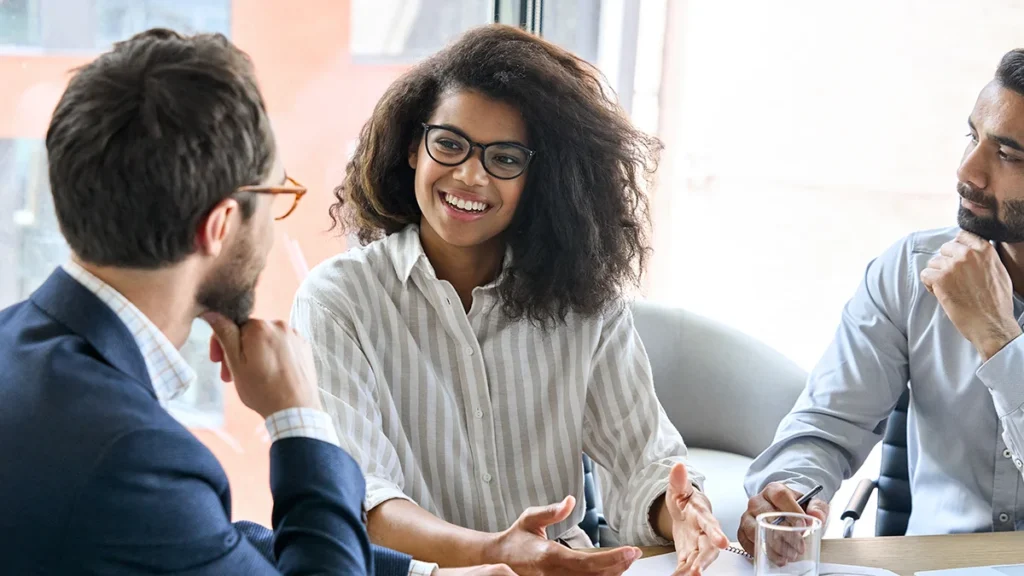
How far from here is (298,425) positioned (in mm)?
1222

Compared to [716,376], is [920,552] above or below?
above

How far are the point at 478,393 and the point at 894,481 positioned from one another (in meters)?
1.00

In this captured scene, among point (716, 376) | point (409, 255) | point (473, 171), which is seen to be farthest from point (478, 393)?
point (716, 376)

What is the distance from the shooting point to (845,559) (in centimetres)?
164

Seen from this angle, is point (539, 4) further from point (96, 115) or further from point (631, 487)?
point (96, 115)

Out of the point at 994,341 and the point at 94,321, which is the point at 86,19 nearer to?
the point at 94,321

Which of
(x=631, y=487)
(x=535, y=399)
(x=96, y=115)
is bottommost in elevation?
(x=631, y=487)

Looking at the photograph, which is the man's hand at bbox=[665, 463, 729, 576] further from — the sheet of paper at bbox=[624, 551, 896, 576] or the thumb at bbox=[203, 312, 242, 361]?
the thumb at bbox=[203, 312, 242, 361]

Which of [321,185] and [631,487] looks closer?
[631,487]

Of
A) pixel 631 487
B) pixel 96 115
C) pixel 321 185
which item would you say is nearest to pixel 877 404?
pixel 631 487

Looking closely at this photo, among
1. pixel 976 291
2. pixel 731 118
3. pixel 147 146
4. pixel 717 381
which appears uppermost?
pixel 147 146

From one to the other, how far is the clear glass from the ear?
779mm

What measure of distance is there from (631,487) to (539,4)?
2048 millimetres

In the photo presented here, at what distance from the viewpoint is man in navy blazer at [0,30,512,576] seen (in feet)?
3.26
